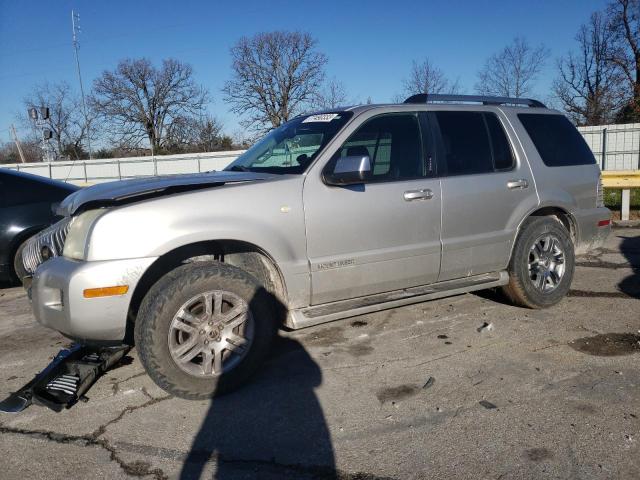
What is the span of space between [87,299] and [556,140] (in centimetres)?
449

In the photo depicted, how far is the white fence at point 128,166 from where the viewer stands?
82.7 feet

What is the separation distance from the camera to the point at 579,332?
15.0ft

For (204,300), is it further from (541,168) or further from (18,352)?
(541,168)

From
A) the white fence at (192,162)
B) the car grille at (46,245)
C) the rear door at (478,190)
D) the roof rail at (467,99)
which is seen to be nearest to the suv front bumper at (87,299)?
the car grille at (46,245)

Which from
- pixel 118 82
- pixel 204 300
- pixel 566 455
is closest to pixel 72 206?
pixel 204 300

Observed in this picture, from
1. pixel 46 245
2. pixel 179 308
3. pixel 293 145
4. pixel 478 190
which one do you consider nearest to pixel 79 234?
pixel 46 245

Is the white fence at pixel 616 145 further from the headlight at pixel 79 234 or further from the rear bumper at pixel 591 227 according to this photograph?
the headlight at pixel 79 234

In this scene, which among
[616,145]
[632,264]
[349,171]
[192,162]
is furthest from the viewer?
[192,162]

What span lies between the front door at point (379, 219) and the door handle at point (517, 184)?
2.80 feet

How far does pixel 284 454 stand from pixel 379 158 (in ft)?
7.89

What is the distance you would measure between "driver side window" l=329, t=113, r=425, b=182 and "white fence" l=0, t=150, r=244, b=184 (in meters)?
20.8

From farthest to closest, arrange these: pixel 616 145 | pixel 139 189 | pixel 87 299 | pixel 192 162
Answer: pixel 192 162 → pixel 616 145 → pixel 139 189 → pixel 87 299

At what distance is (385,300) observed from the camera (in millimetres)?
4176

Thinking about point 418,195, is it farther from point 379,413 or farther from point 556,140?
point 556,140
